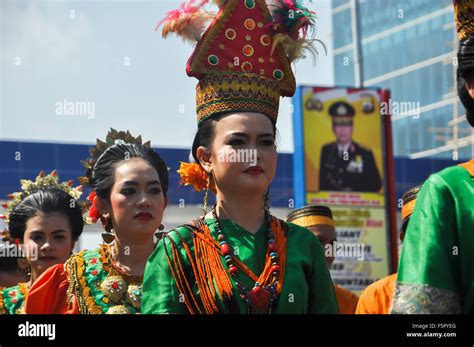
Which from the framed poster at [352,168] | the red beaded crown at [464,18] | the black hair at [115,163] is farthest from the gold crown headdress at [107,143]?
the framed poster at [352,168]

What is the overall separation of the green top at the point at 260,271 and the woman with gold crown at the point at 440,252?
3.89 ft

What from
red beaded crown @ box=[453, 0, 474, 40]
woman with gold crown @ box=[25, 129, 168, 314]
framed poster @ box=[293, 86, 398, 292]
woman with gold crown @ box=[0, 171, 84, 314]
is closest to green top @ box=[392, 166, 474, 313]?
red beaded crown @ box=[453, 0, 474, 40]

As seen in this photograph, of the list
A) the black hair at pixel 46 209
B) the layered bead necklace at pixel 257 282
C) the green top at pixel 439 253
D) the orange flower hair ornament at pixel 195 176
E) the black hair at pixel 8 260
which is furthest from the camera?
the black hair at pixel 8 260

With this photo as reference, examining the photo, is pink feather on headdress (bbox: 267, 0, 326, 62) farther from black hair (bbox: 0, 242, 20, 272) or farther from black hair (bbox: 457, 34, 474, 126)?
black hair (bbox: 0, 242, 20, 272)

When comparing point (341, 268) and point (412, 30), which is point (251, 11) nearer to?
point (341, 268)

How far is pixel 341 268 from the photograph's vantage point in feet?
48.1

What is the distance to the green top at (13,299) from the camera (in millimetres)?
6380

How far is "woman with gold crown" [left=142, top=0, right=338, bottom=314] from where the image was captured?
424 centimetres

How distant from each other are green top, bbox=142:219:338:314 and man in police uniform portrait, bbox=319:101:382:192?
10.0 m

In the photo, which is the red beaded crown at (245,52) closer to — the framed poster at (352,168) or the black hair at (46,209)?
the black hair at (46,209)

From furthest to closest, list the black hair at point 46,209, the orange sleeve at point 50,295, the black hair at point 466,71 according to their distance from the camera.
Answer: the black hair at point 46,209 < the orange sleeve at point 50,295 < the black hair at point 466,71

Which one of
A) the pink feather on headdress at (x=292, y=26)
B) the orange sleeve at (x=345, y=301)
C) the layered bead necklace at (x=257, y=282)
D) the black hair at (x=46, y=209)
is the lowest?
the orange sleeve at (x=345, y=301)

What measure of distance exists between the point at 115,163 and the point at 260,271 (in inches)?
60.9

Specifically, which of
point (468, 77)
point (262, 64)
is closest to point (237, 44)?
→ point (262, 64)
